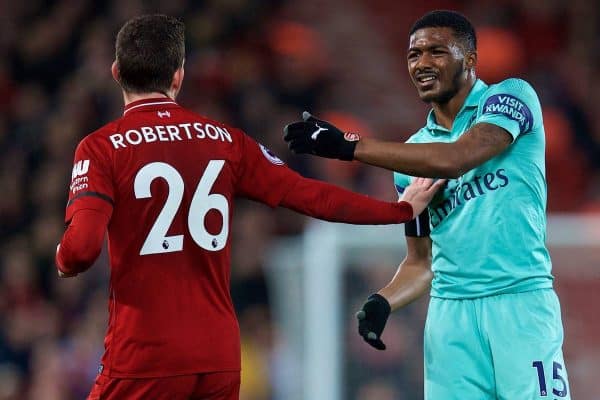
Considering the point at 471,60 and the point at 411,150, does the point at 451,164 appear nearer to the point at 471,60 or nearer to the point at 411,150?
the point at 411,150

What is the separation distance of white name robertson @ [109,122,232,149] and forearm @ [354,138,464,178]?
44cm

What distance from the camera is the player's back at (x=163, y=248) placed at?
362 cm

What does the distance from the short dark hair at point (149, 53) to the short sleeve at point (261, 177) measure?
314mm

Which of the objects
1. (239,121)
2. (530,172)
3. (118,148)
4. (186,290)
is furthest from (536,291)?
(239,121)

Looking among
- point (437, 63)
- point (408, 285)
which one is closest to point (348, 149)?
point (437, 63)

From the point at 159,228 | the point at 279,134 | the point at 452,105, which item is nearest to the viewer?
the point at 159,228

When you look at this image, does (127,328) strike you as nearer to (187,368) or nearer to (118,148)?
(187,368)

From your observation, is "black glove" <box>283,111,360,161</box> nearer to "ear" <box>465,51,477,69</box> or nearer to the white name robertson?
the white name robertson

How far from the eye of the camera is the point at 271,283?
8148 mm

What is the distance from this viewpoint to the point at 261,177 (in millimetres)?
3834

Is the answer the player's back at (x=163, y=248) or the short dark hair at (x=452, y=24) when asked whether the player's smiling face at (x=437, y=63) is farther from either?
the player's back at (x=163, y=248)

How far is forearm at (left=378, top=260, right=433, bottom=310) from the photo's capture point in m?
4.32

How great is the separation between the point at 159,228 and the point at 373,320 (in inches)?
36.6

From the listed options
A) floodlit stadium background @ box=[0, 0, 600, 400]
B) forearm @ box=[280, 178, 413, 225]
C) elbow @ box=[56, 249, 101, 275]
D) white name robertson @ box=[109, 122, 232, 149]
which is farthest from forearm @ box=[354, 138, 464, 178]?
floodlit stadium background @ box=[0, 0, 600, 400]
